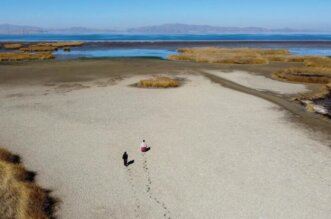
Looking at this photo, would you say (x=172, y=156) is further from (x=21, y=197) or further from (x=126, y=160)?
(x=21, y=197)

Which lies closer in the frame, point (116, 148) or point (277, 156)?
point (277, 156)

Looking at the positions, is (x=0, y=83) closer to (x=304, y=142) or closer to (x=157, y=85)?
(x=157, y=85)

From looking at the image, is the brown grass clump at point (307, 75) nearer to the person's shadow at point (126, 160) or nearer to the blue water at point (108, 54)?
the person's shadow at point (126, 160)

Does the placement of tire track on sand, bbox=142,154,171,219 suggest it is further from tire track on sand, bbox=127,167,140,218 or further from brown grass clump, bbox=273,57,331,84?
brown grass clump, bbox=273,57,331,84

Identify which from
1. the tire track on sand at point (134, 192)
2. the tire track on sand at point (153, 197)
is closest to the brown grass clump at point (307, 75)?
the tire track on sand at point (153, 197)

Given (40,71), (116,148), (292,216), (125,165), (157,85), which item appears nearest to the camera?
(292,216)

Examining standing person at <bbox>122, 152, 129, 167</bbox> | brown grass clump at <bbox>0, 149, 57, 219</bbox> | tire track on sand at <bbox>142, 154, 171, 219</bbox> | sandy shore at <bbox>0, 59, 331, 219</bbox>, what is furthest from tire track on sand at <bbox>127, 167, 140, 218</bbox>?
brown grass clump at <bbox>0, 149, 57, 219</bbox>

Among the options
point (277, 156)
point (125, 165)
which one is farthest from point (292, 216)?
point (125, 165)
